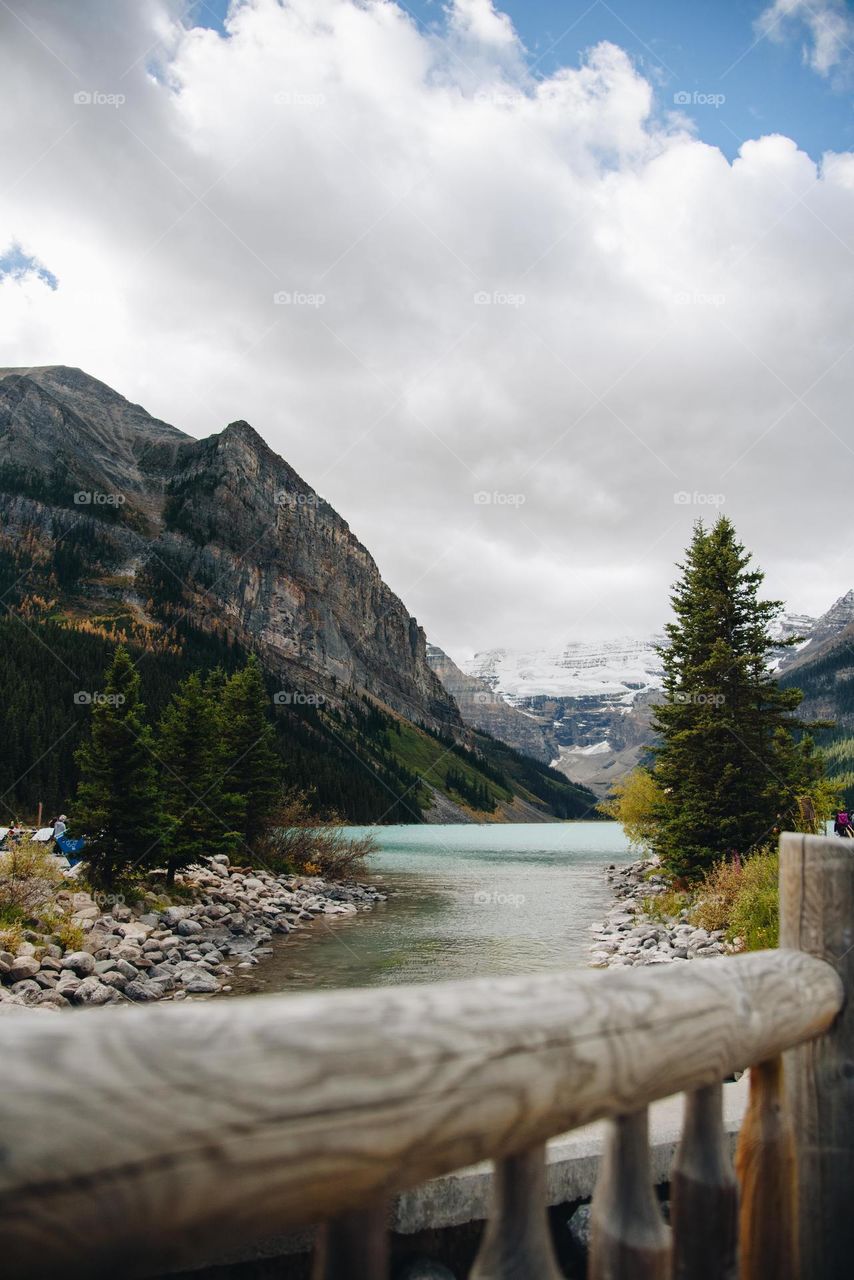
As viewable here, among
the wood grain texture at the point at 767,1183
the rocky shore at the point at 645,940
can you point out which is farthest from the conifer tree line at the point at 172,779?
the wood grain texture at the point at 767,1183

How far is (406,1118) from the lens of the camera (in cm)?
110

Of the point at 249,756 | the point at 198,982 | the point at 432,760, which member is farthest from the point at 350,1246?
the point at 432,760

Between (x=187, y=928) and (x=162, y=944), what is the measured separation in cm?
236

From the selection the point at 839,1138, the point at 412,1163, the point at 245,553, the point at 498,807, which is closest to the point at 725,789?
the point at 839,1138

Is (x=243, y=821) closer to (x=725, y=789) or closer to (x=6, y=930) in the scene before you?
(x=6, y=930)

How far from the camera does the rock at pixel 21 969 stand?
476 inches

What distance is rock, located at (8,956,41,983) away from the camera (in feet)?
39.6

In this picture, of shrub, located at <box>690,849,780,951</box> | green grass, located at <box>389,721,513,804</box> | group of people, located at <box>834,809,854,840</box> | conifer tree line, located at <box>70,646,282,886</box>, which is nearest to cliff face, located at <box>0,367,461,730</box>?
green grass, located at <box>389,721,513,804</box>

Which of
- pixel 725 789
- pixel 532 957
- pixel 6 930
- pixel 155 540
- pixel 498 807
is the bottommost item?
pixel 498 807

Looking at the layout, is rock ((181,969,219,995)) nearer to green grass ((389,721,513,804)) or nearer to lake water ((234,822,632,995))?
lake water ((234,822,632,995))

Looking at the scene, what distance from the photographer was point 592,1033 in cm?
140

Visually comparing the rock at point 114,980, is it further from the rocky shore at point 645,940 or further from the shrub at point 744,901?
the shrub at point 744,901

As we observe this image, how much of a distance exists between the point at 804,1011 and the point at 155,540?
17412 centimetres

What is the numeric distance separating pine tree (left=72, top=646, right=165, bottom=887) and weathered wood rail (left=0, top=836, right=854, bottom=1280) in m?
19.8
